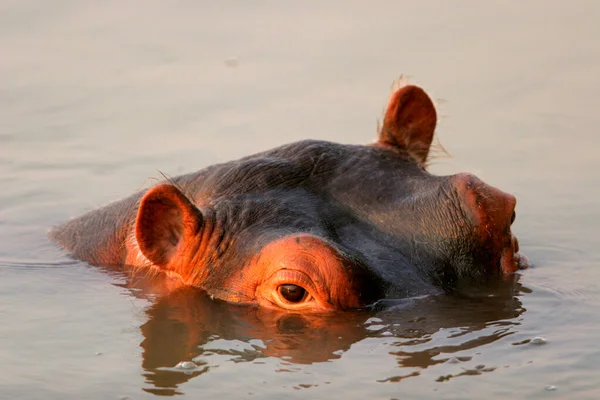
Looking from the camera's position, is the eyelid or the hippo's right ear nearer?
the eyelid

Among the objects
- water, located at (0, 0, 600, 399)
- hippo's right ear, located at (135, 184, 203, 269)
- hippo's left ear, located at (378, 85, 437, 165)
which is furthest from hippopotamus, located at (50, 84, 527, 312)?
hippo's left ear, located at (378, 85, 437, 165)

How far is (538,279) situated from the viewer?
7.90m

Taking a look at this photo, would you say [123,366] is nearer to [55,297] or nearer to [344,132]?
[55,297]

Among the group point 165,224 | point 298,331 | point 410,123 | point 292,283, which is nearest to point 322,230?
point 292,283

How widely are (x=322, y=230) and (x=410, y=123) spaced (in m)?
1.66

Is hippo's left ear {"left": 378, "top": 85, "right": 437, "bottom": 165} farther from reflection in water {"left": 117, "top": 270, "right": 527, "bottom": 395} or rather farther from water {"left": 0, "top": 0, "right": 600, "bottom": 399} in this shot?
reflection in water {"left": 117, "top": 270, "right": 527, "bottom": 395}

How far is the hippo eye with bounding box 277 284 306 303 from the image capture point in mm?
7031

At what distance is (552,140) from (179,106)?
351 cm

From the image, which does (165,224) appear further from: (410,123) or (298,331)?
(410,123)

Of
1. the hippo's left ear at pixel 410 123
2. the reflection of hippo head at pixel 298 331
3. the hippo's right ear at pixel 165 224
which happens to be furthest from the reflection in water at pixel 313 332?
the hippo's left ear at pixel 410 123

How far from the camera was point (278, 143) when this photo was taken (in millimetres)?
10961

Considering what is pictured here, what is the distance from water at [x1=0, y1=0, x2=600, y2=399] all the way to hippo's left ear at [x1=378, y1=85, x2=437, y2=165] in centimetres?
108

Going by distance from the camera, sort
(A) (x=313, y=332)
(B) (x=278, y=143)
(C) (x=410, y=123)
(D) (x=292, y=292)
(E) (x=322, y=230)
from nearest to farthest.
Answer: (A) (x=313, y=332)
(D) (x=292, y=292)
(E) (x=322, y=230)
(C) (x=410, y=123)
(B) (x=278, y=143)

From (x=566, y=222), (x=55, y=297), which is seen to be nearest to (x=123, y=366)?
(x=55, y=297)
